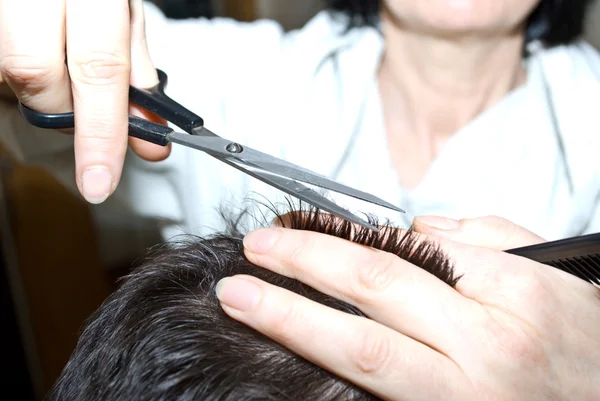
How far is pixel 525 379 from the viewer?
427 millimetres

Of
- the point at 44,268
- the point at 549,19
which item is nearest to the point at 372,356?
the point at 549,19

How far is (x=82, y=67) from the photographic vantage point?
1.63ft

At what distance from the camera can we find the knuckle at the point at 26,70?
1.56 feet

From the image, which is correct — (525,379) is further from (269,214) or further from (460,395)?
(269,214)

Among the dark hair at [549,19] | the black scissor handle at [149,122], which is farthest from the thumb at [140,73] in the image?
the dark hair at [549,19]

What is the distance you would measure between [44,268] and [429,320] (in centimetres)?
117

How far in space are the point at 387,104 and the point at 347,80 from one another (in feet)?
0.31

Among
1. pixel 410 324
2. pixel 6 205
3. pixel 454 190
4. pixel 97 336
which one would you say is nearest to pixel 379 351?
pixel 410 324

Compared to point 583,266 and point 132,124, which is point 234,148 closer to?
point 132,124

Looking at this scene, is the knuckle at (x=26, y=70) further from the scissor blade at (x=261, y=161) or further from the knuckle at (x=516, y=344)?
the knuckle at (x=516, y=344)

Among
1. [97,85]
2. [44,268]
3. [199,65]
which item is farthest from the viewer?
[44,268]

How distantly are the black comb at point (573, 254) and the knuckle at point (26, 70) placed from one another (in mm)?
421

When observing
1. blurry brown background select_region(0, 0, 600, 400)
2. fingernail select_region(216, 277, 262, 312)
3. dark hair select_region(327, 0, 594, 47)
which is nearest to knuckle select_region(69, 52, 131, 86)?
fingernail select_region(216, 277, 262, 312)

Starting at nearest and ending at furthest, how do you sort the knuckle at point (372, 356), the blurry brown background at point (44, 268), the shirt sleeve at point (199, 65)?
1. the knuckle at point (372, 356)
2. the shirt sleeve at point (199, 65)
3. the blurry brown background at point (44, 268)
